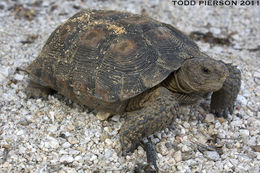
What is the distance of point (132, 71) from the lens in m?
3.41

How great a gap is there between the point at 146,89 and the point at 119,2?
13.3 feet

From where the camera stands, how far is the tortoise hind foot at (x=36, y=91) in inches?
163

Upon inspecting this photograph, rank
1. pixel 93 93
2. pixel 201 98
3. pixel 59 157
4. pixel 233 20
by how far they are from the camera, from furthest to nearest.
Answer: pixel 233 20 < pixel 201 98 < pixel 93 93 < pixel 59 157

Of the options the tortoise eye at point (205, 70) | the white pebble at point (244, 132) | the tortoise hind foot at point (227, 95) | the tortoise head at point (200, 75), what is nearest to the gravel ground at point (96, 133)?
the white pebble at point (244, 132)

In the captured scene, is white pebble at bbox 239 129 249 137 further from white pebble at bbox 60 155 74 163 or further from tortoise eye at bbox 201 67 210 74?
white pebble at bbox 60 155 74 163

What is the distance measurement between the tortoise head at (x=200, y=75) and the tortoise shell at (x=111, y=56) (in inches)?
4.6

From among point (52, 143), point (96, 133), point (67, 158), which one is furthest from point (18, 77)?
point (67, 158)

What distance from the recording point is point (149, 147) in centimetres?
332

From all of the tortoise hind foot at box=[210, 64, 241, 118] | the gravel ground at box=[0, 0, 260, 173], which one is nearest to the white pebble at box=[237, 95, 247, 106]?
the gravel ground at box=[0, 0, 260, 173]

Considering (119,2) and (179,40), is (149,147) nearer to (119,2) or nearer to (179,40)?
(179,40)

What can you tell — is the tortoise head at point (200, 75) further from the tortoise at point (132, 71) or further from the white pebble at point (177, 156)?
the white pebble at point (177, 156)

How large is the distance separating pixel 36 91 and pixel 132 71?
1.47m

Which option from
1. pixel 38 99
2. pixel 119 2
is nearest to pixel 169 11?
pixel 119 2

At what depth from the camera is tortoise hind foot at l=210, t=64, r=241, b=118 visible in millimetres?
3805
